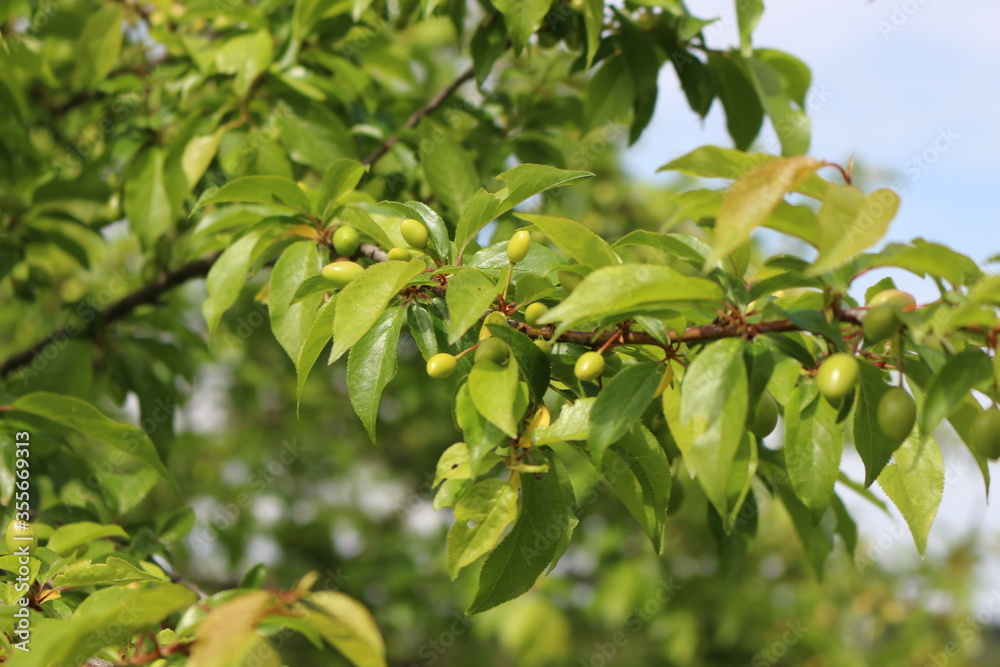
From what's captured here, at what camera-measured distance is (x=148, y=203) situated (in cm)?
190

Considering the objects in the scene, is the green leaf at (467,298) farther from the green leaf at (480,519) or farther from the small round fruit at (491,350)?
the green leaf at (480,519)

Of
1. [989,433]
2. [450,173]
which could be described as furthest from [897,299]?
[450,173]

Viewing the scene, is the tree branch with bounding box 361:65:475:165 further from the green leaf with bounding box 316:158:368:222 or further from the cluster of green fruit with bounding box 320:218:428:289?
the cluster of green fruit with bounding box 320:218:428:289

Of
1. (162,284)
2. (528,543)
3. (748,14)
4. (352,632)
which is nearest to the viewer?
(352,632)

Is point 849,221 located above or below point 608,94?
above

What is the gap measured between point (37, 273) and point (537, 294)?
189 cm

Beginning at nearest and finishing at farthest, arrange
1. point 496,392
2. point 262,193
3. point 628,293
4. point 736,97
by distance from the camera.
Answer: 1. point 628,293
2. point 496,392
3. point 262,193
4. point 736,97

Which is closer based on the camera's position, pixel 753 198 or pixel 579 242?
pixel 753 198

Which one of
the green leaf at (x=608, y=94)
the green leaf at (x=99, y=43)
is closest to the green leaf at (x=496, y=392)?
the green leaf at (x=608, y=94)

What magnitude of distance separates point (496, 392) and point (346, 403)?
4.78m

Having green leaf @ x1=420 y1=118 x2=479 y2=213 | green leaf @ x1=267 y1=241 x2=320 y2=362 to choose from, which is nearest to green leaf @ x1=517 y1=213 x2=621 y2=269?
green leaf @ x1=267 y1=241 x2=320 y2=362

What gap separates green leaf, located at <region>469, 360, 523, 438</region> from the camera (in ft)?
2.81

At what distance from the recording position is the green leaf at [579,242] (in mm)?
915

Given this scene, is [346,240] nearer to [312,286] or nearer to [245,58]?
[312,286]
